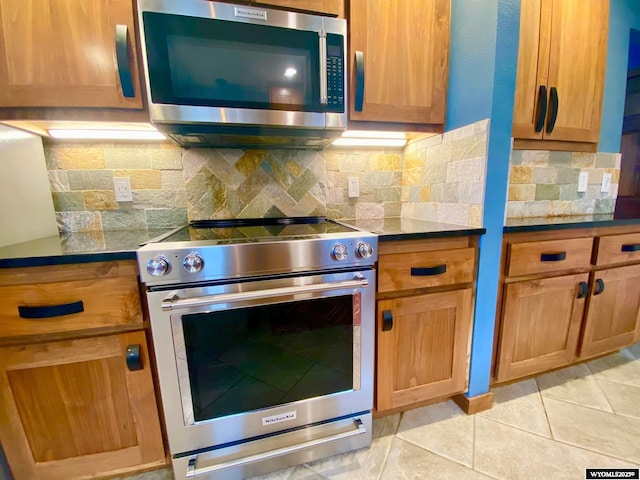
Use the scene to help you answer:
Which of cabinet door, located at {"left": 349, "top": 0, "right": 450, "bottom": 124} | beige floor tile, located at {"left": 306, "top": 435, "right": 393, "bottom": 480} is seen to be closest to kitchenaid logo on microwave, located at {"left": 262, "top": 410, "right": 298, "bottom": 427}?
beige floor tile, located at {"left": 306, "top": 435, "right": 393, "bottom": 480}

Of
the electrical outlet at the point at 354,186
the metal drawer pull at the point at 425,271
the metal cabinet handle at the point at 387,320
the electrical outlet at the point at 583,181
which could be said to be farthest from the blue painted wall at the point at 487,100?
the electrical outlet at the point at 583,181

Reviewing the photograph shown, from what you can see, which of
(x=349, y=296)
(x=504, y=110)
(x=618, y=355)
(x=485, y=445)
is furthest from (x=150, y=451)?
(x=618, y=355)

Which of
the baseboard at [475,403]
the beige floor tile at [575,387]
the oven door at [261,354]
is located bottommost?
the beige floor tile at [575,387]

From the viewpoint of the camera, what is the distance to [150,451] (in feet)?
3.28

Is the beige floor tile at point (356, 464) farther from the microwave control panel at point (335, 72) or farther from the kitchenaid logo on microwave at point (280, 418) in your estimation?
the microwave control panel at point (335, 72)

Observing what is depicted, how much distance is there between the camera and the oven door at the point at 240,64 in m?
0.95

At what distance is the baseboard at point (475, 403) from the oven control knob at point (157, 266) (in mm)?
1544

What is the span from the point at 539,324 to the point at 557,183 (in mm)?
1003

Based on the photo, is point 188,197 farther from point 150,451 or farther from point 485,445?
point 485,445

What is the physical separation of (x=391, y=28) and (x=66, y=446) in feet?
7.04

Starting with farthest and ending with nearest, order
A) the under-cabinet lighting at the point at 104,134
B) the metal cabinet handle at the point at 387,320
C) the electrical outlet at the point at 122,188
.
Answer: the electrical outlet at the point at 122,188 < the under-cabinet lighting at the point at 104,134 < the metal cabinet handle at the point at 387,320

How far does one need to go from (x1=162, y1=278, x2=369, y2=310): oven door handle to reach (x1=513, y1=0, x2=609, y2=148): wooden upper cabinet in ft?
4.33

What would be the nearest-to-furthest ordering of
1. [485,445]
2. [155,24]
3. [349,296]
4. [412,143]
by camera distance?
[155,24] < [349,296] < [485,445] < [412,143]

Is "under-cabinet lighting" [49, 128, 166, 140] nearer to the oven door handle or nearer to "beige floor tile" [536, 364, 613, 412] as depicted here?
the oven door handle
